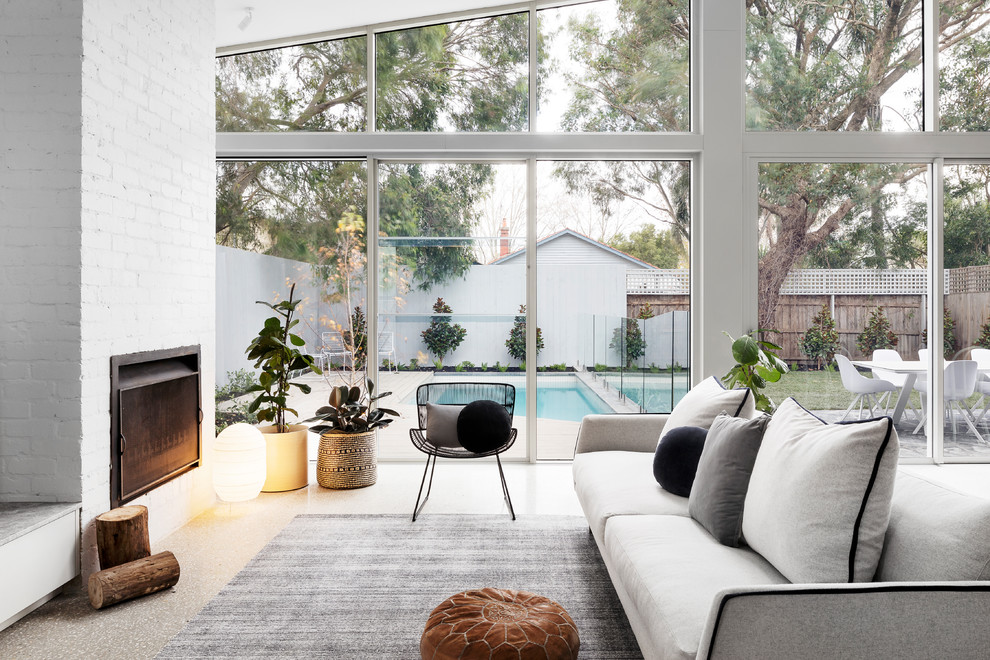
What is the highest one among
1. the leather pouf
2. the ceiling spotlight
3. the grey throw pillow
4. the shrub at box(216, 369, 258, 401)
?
the ceiling spotlight

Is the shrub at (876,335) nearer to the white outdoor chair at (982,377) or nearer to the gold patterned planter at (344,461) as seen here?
the white outdoor chair at (982,377)

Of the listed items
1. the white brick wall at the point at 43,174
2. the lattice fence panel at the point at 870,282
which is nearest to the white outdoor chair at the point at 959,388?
the lattice fence panel at the point at 870,282

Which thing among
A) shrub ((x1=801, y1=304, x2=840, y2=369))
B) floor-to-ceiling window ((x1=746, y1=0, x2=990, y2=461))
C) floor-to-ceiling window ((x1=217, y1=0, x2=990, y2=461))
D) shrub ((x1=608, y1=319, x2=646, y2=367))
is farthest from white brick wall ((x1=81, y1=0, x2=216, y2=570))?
shrub ((x1=801, y1=304, x2=840, y2=369))

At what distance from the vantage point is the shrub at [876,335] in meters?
4.52

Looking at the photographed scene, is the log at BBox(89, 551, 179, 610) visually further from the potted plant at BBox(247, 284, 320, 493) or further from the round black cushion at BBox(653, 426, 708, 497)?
the round black cushion at BBox(653, 426, 708, 497)

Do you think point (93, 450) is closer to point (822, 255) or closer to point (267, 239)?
point (267, 239)

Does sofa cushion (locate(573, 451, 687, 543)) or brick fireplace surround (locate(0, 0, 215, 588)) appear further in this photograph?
brick fireplace surround (locate(0, 0, 215, 588))

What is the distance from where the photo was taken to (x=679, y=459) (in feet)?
7.98

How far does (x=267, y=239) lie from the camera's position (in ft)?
14.9

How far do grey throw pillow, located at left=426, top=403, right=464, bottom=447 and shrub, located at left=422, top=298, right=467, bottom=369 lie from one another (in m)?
1.11

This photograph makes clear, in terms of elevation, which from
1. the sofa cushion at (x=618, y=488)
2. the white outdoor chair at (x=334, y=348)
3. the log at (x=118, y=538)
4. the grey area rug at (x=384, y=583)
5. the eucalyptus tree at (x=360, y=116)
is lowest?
the grey area rug at (x=384, y=583)

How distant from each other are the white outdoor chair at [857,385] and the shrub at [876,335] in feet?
0.50

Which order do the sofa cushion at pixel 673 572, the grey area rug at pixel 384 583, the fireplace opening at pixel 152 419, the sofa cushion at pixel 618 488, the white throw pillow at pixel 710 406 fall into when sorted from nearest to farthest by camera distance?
the sofa cushion at pixel 673 572 → the grey area rug at pixel 384 583 → the sofa cushion at pixel 618 488 → the white throw pillow at pixel 710 406 → the fireplace opening at pixel 152 419

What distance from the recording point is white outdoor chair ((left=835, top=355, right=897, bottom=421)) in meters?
4.54
